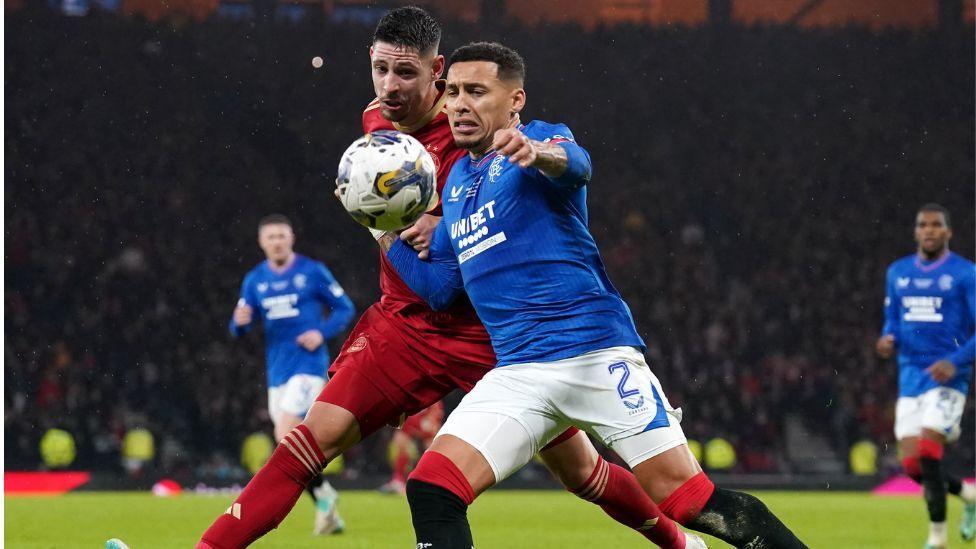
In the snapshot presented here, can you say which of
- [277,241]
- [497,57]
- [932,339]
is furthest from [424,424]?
[497,57]

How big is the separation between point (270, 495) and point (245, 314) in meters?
5.33

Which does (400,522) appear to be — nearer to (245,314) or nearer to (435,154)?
(245,314)

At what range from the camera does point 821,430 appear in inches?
707

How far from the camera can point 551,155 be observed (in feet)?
12.5

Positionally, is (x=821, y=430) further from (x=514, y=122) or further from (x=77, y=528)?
(x=514, y=122)

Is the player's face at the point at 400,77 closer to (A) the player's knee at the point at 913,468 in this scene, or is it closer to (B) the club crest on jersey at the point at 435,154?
(B) the club crest on jersey at the point at 435,154

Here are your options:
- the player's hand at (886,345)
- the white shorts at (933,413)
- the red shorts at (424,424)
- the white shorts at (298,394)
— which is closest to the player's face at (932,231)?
the player's hand at (886,345)

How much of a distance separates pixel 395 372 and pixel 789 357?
50.1 feet

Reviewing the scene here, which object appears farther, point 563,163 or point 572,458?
point 572,458

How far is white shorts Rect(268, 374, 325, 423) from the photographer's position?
33.4 ft

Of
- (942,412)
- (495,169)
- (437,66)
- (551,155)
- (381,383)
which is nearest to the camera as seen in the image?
(551,155)

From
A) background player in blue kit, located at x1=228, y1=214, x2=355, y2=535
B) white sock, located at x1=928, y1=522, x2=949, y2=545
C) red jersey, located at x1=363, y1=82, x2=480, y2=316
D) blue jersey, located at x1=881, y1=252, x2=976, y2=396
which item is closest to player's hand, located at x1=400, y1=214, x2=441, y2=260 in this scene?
red jersey, located at x1=363, y1=82, x2=480, y2=316

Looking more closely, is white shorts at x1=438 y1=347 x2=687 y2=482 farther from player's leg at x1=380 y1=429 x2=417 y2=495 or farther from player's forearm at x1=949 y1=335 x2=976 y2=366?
player's leg at x1=380 y1=429 x2=417 y2=495

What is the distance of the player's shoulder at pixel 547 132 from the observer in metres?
4.00
